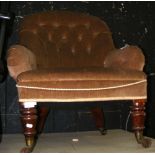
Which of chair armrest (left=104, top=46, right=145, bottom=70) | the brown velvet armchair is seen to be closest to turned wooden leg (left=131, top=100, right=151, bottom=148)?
the brown velvet armchair

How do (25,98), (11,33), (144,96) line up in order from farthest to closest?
(11,33), (144,96), (25,98)

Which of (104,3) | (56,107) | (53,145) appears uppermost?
(104,3)

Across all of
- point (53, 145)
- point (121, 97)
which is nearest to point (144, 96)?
point (121, 97)

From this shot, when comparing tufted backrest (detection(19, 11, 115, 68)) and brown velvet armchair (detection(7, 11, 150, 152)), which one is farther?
tufted backrest (detection(19, 11, 115, 68))

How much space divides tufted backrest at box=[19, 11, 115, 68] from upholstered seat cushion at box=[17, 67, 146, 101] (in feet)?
1.63

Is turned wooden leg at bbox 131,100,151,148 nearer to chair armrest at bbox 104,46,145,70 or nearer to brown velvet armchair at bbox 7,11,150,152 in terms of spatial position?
brown velvet armchair at bbox 7,11,150,152

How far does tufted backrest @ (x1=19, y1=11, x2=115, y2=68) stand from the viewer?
208 cm

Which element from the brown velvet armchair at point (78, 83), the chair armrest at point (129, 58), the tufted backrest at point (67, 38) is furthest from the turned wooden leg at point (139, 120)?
the tufted backrest at point (67, 38)

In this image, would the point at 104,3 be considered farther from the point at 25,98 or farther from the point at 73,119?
the point at 25,98

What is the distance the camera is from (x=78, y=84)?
1.56 metres

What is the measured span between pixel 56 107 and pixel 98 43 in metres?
0.69

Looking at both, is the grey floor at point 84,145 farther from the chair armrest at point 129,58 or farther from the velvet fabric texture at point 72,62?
the chair armrest at point 129,58

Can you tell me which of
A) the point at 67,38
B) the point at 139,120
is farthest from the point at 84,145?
the point at 67,38

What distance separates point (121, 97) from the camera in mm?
1624
